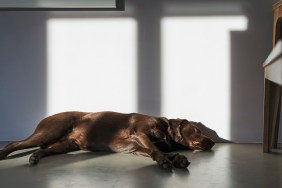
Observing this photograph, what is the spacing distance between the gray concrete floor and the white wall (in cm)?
60

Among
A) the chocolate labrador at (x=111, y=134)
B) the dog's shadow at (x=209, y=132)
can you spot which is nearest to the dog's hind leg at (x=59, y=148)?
the chocolate labrador at (x=111, y=134)

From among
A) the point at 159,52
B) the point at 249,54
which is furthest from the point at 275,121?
the point at 159,52

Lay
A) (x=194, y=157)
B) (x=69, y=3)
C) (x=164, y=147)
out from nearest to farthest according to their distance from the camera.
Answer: (x=194, y=157) → (x=164, y=147) → (x=69, y=3)

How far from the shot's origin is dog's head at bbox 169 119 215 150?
3.30 m

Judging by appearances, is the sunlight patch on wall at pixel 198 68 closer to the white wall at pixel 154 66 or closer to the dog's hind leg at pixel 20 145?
the white wall at pixel 154 66

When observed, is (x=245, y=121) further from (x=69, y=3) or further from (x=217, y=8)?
(x=69, y=3)

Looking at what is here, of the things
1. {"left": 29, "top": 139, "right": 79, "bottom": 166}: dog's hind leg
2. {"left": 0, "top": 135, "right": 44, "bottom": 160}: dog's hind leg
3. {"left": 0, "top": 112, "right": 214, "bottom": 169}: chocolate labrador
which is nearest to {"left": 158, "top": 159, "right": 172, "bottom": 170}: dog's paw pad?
{"left": 0, "top": 112, "right": 214, "bottom": 169}: chocolate labrador

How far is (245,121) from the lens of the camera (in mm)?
3689

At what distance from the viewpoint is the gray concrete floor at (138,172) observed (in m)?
2.18

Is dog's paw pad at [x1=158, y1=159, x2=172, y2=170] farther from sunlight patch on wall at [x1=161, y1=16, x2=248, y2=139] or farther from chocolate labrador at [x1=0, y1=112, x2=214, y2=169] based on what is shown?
sunlight patch on wall at [x1=161, y1=16, x2=248, y2=139]

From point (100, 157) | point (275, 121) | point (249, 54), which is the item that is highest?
point (249, 54)

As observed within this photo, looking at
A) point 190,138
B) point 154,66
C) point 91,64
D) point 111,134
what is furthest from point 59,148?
point 154,66

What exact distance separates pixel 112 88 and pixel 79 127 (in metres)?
0.59

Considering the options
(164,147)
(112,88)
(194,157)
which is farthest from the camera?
(112,88)
